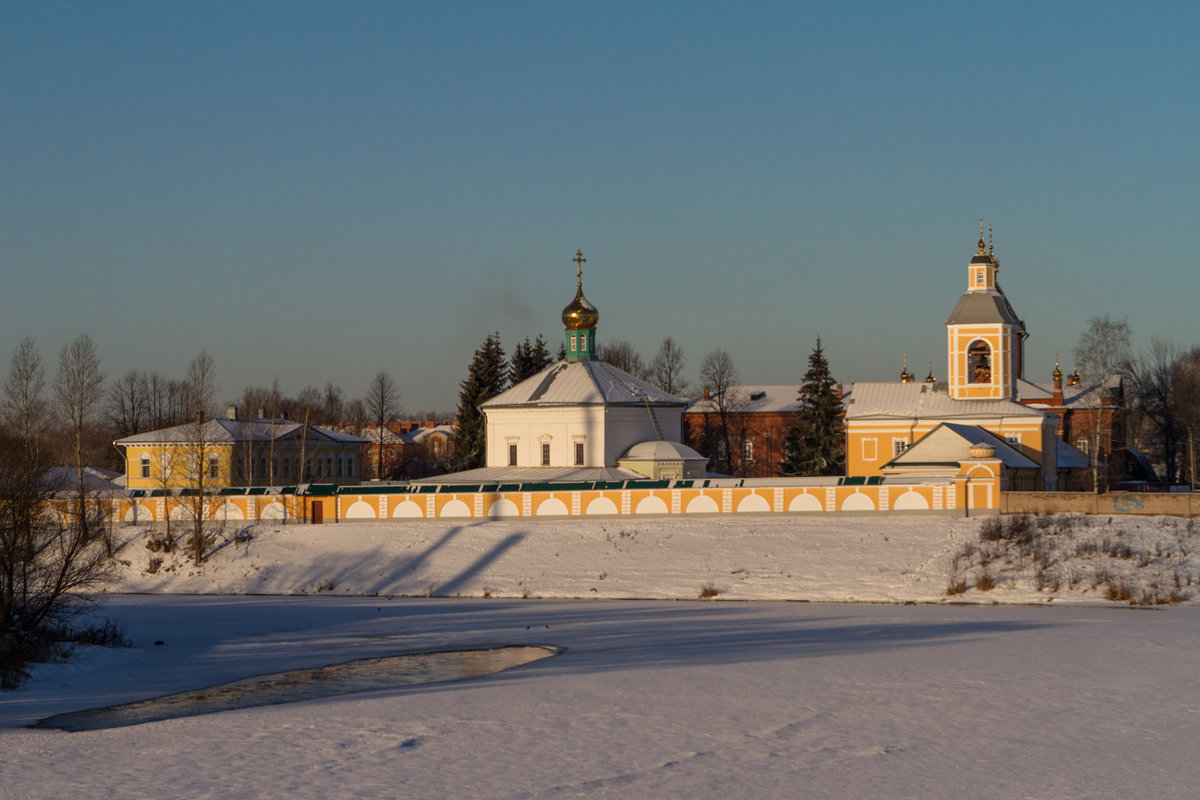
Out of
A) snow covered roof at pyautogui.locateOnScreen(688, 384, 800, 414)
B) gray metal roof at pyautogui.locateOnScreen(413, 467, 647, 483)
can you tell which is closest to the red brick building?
snow covered roof at pyautogui.locateOnScreen(688, 384, 800, 414)

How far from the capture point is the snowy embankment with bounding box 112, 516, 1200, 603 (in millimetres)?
31719

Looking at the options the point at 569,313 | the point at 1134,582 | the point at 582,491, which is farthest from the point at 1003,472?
the point at 569,313

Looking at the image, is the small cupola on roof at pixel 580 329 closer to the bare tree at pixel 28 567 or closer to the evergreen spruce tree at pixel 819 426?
the evergreen spruce tree at pixel 819 426

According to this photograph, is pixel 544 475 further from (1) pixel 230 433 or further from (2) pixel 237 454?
(2) pixel 237 454

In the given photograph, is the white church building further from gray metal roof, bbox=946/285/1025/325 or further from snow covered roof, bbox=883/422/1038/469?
gray metal roof, bbox=946/285/1025/325

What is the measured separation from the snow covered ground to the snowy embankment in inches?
4.7

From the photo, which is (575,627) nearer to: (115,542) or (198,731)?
(198,731)

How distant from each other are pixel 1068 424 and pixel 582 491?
36.8 metres

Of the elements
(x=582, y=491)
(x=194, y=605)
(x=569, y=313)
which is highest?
(x=569, y=313)

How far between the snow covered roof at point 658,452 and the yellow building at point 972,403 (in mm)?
8542

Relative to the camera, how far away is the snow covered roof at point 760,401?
7956cm

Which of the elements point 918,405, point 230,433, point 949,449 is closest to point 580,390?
point 949,449

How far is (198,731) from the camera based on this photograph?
1469 cm

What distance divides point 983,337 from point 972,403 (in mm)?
2844
